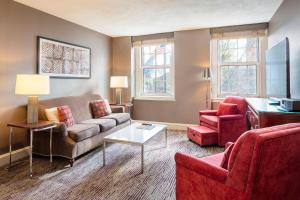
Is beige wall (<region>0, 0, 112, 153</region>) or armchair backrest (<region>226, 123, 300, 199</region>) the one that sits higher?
beige wall (<region>0, 0, 112, 153</region>)

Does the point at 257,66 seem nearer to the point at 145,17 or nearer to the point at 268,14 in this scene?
the point at 268,14

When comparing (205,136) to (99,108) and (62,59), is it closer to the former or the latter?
(99,108)

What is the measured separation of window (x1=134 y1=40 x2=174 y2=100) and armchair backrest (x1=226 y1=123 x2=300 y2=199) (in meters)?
3.81

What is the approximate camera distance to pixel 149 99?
5.19 m

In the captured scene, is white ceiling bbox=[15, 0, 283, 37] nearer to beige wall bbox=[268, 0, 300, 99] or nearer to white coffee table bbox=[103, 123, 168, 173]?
beige wall bbox=[268, 0, 300, 99]

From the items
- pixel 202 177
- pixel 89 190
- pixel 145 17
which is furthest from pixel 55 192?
pixel 145 17

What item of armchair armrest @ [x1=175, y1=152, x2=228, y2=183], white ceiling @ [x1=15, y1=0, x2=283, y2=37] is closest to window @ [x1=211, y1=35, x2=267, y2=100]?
white ceiling @ [x1=15, y1=0, x2=283, y2=37]

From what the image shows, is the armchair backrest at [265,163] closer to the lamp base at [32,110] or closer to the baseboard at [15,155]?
the lamp base at [32,110]

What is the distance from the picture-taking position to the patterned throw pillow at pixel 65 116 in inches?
126

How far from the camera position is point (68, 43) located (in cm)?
394

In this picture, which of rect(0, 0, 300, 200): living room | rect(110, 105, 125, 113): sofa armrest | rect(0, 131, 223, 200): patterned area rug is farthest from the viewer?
rect(110, 105, 125, 113): sofa armrest

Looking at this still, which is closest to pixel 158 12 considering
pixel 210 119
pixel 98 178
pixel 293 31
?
pixel 293 31

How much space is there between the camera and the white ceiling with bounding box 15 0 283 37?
123 inches

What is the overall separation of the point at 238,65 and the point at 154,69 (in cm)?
195
